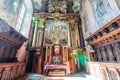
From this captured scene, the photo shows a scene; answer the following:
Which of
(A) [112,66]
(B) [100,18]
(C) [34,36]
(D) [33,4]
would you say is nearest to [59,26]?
(C) [34,36]

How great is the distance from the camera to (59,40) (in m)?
9.03

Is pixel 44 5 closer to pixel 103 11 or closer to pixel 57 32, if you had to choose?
pixel 57 32

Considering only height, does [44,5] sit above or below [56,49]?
above

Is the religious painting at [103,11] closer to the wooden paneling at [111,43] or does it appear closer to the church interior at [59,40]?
the church interior at [59,40]

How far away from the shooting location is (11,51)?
5.11m

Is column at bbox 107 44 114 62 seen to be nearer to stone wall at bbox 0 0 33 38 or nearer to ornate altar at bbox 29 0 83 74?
ornate altar at bbox 29 0 83 74

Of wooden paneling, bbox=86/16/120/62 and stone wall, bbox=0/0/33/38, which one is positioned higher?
stone wall, bbox=0/0/33/38

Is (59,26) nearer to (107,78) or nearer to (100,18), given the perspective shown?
(100,18)

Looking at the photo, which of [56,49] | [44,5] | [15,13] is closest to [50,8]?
[44,5]

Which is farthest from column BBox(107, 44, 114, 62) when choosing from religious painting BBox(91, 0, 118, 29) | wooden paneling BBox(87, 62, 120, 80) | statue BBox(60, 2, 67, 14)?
statue BBox(60, 2, 67, 14)

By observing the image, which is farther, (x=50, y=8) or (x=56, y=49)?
(x=50, y=8)

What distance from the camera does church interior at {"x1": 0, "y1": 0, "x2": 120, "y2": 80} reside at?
3943mm

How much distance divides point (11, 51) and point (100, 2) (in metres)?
7.17

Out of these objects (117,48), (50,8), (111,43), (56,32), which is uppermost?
(50,8)
